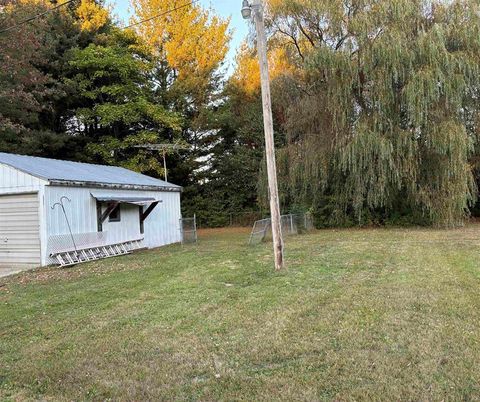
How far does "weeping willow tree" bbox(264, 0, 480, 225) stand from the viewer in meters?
14.2

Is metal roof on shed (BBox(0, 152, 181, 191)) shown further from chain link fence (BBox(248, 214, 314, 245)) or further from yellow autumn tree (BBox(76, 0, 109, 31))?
yellow autumn tree (BBox(76, 0, 109, 31))

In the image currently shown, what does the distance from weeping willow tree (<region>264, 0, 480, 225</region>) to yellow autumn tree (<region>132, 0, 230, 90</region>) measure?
27.7 feet

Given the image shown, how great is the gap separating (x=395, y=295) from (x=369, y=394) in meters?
2.88

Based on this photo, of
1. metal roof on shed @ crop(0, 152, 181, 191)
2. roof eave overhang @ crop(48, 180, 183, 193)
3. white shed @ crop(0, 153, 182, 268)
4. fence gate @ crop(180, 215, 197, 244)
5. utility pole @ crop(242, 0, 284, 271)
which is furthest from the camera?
fence gate @ crop(180, 215, 197, 244)

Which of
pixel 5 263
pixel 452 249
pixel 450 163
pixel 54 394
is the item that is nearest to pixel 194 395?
pixel 54 394

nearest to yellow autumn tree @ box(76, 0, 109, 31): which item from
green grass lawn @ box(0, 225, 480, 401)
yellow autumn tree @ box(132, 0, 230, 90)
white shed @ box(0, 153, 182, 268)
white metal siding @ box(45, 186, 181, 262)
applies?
yellow autumn tree @ box(132, 0, 230, 90)

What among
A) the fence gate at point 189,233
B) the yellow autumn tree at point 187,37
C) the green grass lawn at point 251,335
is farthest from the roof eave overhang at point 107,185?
the yellow autumn tree at point 187,37

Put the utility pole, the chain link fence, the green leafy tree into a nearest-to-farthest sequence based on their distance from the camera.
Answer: the utility pole < the chain link fence < the green leafy tree

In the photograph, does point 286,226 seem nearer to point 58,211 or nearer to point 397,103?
point 397,103

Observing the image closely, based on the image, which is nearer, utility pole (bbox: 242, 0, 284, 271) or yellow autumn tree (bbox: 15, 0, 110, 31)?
utility pole (bbox: 242, 0, 284, 271)

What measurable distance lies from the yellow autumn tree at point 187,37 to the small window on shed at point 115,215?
44.3 feet

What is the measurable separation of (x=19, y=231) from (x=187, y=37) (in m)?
16.6

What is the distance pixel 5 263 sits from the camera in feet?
35.9

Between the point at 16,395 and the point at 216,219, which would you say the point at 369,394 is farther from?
the point at 216,219
